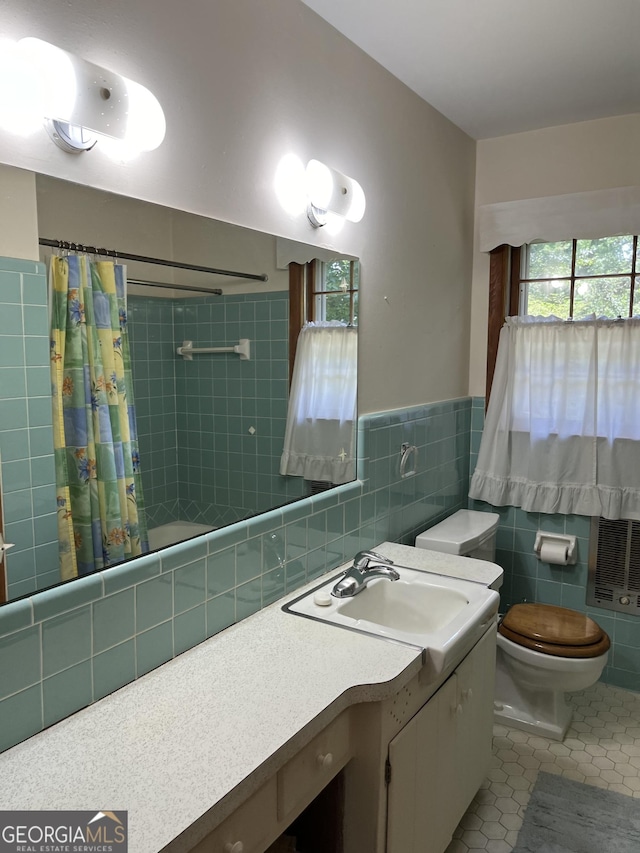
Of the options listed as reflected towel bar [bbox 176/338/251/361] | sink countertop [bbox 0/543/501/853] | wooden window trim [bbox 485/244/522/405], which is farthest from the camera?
wooden window trim [bbox 485/244/522/405]

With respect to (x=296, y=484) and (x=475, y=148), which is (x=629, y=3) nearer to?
(x=475, y=148)

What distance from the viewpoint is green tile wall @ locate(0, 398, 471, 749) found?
1192 mm

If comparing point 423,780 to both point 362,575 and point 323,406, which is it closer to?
point 362,575

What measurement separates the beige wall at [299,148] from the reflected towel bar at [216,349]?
32cm

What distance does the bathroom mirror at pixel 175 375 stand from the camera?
47.1 inches

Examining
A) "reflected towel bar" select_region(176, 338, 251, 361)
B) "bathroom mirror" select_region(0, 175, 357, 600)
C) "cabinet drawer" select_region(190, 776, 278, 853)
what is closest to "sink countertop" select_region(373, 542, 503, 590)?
"bathroom mirror" select_region(0, 175, 357, 600)

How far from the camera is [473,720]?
6.31 ft

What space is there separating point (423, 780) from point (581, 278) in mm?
2244

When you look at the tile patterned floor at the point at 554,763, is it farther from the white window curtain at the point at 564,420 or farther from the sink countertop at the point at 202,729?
the sink countertop at the point at 202,729

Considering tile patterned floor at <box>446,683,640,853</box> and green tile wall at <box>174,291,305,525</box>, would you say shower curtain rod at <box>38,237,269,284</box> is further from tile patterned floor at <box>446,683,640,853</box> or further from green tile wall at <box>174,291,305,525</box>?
tile patterned floor at <box>446,683,640,853</box>

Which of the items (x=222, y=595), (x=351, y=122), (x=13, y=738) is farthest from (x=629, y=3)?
(x=13, y=738)

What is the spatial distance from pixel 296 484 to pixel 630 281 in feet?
6.17

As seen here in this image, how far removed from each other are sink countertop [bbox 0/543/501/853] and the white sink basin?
0.26 feet

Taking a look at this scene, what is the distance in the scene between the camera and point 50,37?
47.0 inches
